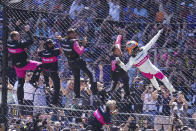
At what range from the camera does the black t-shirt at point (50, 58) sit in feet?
28.2

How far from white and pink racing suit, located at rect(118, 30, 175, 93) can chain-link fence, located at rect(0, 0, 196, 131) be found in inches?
11.0

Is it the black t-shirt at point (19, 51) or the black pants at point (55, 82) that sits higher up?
the black t-shirt at point (19, 51)

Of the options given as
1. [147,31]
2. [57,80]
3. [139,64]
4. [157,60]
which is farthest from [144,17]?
[57,80]

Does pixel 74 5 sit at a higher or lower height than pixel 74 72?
higher

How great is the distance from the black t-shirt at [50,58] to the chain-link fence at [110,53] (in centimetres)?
24

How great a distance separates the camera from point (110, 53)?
945 cm

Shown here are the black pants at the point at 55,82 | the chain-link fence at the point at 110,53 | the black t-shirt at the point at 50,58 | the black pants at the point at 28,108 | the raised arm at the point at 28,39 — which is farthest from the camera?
the black pants at the point at 28,108

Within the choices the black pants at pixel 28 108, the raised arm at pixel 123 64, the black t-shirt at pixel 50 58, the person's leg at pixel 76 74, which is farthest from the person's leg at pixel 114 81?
the black pants at pixel 28 108

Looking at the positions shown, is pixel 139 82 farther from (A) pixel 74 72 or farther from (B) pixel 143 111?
(A) pixel 74 72

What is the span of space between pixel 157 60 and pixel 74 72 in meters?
1.74

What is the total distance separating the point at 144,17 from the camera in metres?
10.2

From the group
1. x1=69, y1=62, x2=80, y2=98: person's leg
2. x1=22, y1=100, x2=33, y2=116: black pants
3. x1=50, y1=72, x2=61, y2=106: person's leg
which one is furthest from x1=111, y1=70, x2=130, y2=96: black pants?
x1=22, y1=100, x2=33, y2=116: black pants

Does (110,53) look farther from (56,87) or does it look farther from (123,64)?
(56,87)

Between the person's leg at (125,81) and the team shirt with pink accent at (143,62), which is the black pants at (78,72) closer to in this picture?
the person's leg at (125,81)
